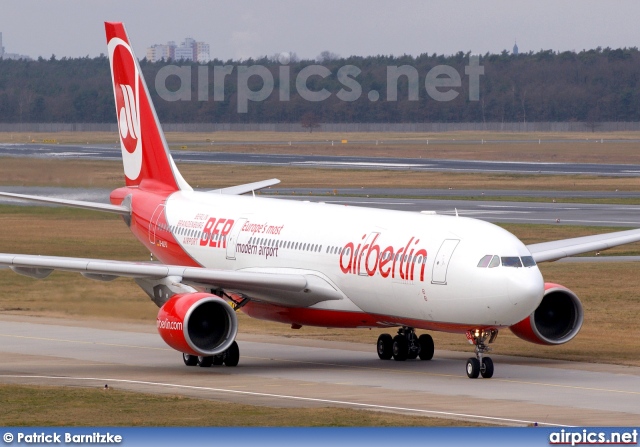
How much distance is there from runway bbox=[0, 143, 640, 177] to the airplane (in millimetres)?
78616

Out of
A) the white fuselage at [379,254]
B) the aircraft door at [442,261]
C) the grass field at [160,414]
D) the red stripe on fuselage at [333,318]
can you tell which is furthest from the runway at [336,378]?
the aircraft door at [442,261]

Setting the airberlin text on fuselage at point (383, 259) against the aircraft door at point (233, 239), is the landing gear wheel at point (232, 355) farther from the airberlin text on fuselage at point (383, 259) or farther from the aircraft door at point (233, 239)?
the aircraft door at point (233, 239)

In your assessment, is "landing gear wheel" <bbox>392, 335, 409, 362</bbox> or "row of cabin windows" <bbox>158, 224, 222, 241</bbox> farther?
"row of cabin windows" <bbox>158, 224, 222, 241</bbox>

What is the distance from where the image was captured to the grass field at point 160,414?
24047mm

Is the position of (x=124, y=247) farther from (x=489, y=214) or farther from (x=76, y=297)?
(x=489, y=214)

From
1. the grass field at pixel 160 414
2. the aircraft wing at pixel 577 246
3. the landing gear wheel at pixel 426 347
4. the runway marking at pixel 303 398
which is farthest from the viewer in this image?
the aircraft wing at pixel 577 246

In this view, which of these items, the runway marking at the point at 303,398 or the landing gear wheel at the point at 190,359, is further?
the landing gear wheel at the point at 190,359

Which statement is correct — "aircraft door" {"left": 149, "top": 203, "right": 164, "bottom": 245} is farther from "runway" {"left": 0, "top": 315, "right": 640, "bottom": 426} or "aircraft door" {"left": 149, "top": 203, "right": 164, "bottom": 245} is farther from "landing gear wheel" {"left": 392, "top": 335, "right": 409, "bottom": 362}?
"landing gear wheel" {"left": 392, "top": 335, "right": 409, "bottom": 362}

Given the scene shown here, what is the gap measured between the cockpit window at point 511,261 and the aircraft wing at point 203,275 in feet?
16.6

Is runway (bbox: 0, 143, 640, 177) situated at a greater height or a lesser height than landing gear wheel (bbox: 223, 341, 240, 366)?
greater

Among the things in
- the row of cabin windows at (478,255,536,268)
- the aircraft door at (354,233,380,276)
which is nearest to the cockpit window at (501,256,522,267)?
the row of cabin windows at (478,255,536,268)

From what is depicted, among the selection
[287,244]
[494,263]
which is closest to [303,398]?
[494,263]

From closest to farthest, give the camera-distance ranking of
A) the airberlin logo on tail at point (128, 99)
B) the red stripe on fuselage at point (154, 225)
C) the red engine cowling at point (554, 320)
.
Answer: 1. the red engine cowling at point (554, 320)
2. the red stripe on fuselage at point (154, 225)
3. the airberlin logo on tail at point (128, 99)

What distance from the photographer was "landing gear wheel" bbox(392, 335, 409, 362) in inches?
1358
